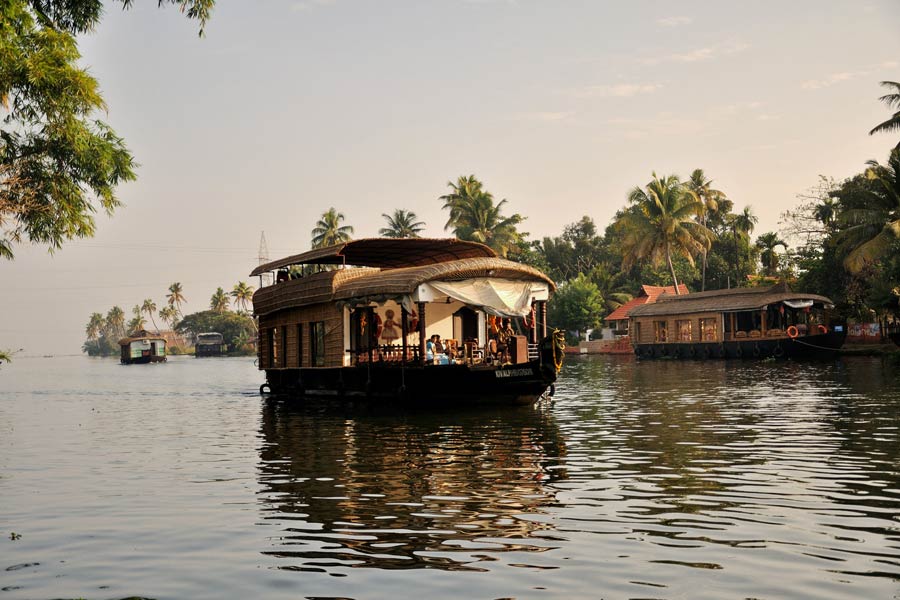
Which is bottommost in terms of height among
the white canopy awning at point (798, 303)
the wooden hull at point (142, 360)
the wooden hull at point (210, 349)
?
the wooden hull at point (142, 360)

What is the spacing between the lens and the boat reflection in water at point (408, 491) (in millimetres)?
7586

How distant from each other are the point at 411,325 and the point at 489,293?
3.53 metres

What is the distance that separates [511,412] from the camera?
68.1ft

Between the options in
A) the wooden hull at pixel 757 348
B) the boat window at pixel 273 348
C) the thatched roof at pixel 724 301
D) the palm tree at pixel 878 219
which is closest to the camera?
the boat window at pixel 273 348

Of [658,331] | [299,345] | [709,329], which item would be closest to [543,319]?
[299,345]

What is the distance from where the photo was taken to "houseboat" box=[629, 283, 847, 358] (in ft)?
153

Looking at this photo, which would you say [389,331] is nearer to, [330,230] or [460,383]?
[460,383]

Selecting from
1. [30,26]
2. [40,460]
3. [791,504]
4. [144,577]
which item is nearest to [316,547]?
[144,577]

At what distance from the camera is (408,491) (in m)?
10.5

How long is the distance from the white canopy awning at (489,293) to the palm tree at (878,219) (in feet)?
88.5

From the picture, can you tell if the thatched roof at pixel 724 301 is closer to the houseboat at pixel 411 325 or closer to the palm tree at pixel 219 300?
the houseboat at pixel 411 325

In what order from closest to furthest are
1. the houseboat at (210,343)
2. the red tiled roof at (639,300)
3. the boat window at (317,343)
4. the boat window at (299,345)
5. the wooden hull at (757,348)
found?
the boat window at (317,343) < the boat window at (299,345) < the wooden hull at (757,348) < the red tiled roof at (639,300) < the houseboat at (210,343)

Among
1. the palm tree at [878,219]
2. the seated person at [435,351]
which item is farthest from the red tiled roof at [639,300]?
the seated person at [435,351]

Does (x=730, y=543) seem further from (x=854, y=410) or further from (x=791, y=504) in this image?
(x=854, y=410)
